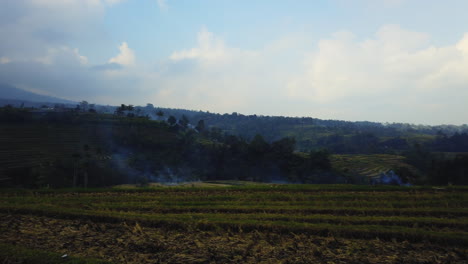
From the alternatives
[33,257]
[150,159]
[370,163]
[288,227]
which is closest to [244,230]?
[288,227]

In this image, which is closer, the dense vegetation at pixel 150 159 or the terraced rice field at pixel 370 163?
the dense vegetation at pixel 150 159

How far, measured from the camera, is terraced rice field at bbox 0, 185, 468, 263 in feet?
24.7

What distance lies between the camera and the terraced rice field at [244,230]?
7.54 m

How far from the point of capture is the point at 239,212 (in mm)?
12672

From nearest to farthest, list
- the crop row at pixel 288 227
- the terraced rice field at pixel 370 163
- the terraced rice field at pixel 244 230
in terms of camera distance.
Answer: the terraced rice field at pixel 244 230, the crop row at pixel 288 227, the terraced rice field at pixel 370 163

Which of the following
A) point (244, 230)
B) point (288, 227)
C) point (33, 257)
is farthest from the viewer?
point (244, 230)

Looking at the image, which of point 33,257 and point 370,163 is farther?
point 370,163

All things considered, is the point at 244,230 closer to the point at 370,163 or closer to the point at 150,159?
the point at 150,159

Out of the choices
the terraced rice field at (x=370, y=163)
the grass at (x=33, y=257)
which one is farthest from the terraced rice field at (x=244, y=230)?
the terraced rice field at (x=370, y=163)

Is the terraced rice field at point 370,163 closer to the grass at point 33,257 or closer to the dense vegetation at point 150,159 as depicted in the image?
the dense vegetation at point 150,159

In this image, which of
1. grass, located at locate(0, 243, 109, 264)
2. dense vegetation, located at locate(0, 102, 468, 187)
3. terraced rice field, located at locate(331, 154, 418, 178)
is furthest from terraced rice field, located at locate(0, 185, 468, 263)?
terraced rice field, located at locate(331, 154, 418, 178)

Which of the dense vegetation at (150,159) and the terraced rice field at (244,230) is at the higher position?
the terraced rice field at (244,230)

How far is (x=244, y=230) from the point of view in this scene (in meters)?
9.91

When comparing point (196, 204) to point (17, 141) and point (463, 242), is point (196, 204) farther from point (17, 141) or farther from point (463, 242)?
point (17, 141)
